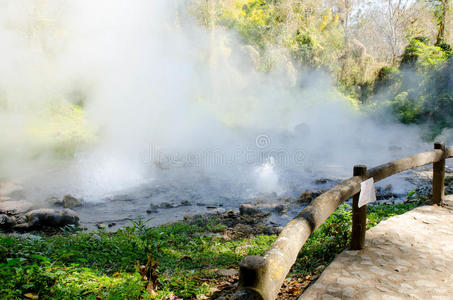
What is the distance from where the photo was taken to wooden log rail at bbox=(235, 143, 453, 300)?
1.43 meters

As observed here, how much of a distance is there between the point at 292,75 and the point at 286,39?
226 centimetres

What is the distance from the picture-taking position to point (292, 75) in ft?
61.2

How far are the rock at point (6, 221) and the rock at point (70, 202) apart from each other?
1161mm

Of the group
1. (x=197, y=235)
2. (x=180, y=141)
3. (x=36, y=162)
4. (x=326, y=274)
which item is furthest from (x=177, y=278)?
(x=180, y=141)

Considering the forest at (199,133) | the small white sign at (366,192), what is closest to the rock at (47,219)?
the forest at (199,133)

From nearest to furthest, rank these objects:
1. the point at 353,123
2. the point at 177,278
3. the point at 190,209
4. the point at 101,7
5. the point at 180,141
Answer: the point at 177,278 → the point at 190,209 → the point at 101,7 → the point at 180,141 → the point at 353,123

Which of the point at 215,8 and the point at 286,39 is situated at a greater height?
the point at 215,8

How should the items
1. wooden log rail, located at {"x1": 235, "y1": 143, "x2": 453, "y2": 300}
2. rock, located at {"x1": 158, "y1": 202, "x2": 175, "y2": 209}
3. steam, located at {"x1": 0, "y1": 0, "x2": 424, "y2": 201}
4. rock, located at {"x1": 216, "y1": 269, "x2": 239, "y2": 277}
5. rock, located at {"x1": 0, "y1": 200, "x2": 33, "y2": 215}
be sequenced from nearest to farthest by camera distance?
wooden log rail, located at {"x1": 235, "y1": 143, "x2": 453, "y2": 300}
rock, located at {"x1": 216, "y1": 269, "x2": 239, "y2": 277}
rock, located at {"x1": 0, "y1": 200, "x2": 33, "y2": 215}
rock, located at {"x1": 158, "y1": 202, "x2": 175, "y2": 209}
steam, located at {"x1": 0, "y1": 0, "x2": 424, "y2": 201}

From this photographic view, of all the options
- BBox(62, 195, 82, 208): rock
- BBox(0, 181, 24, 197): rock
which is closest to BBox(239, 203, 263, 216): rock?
BBox(62, 195, 82, 208): rock

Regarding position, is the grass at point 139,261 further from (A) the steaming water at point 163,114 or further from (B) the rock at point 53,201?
(A) the steaming water at point 163,114

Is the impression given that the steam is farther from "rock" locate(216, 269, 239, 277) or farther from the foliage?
"rock" locate(216, 269, 239, 277)

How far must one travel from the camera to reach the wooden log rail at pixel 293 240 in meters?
1.43

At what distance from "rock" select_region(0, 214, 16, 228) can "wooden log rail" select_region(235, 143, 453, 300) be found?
518 cm

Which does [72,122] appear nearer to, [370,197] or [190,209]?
[190,209]
